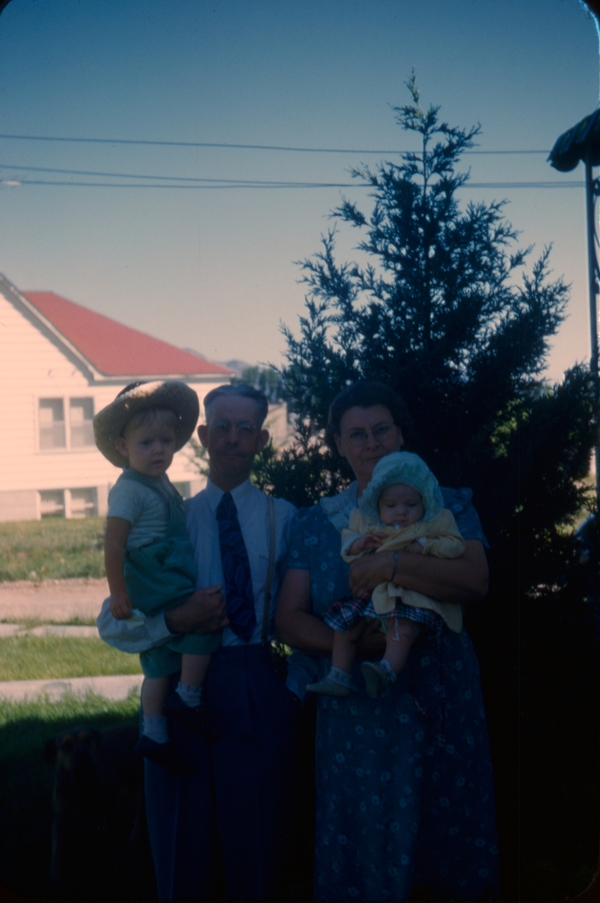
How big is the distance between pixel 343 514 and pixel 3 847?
275cm

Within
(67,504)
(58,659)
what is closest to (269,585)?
(58,659)

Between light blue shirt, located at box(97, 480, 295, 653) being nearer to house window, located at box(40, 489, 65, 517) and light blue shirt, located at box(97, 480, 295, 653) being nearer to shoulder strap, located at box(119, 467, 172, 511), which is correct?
shoulder strap, located at box(119, 467, 172, 511)

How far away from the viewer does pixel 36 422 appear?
979 cm

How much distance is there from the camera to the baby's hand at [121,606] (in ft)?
8.43

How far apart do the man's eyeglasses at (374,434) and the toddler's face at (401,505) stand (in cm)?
23

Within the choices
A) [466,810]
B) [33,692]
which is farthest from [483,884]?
[33,692]

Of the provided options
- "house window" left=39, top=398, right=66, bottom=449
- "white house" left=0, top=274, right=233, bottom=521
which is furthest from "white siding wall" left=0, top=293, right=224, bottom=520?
"house window" left=39, top=398, right=66, bottom=449

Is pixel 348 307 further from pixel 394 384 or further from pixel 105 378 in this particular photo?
pixel 105 378

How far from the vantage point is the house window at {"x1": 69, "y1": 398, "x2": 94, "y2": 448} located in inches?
417

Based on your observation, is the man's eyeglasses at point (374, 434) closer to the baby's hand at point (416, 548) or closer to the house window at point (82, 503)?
the baby's hand at point (416, 548)

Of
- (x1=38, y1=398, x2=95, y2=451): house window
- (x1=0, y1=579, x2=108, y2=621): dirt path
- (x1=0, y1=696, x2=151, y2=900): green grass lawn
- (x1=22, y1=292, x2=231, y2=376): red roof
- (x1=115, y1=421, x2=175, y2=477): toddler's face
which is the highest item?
(x1=22, y1=292, x2=231, y2=376): red roof

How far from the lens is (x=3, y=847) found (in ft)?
12.2

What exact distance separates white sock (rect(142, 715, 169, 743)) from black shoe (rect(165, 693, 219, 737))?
7cm

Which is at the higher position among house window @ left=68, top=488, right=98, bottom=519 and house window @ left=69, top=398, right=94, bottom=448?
house window @ left=69, top=398, right=94, bottom=448
